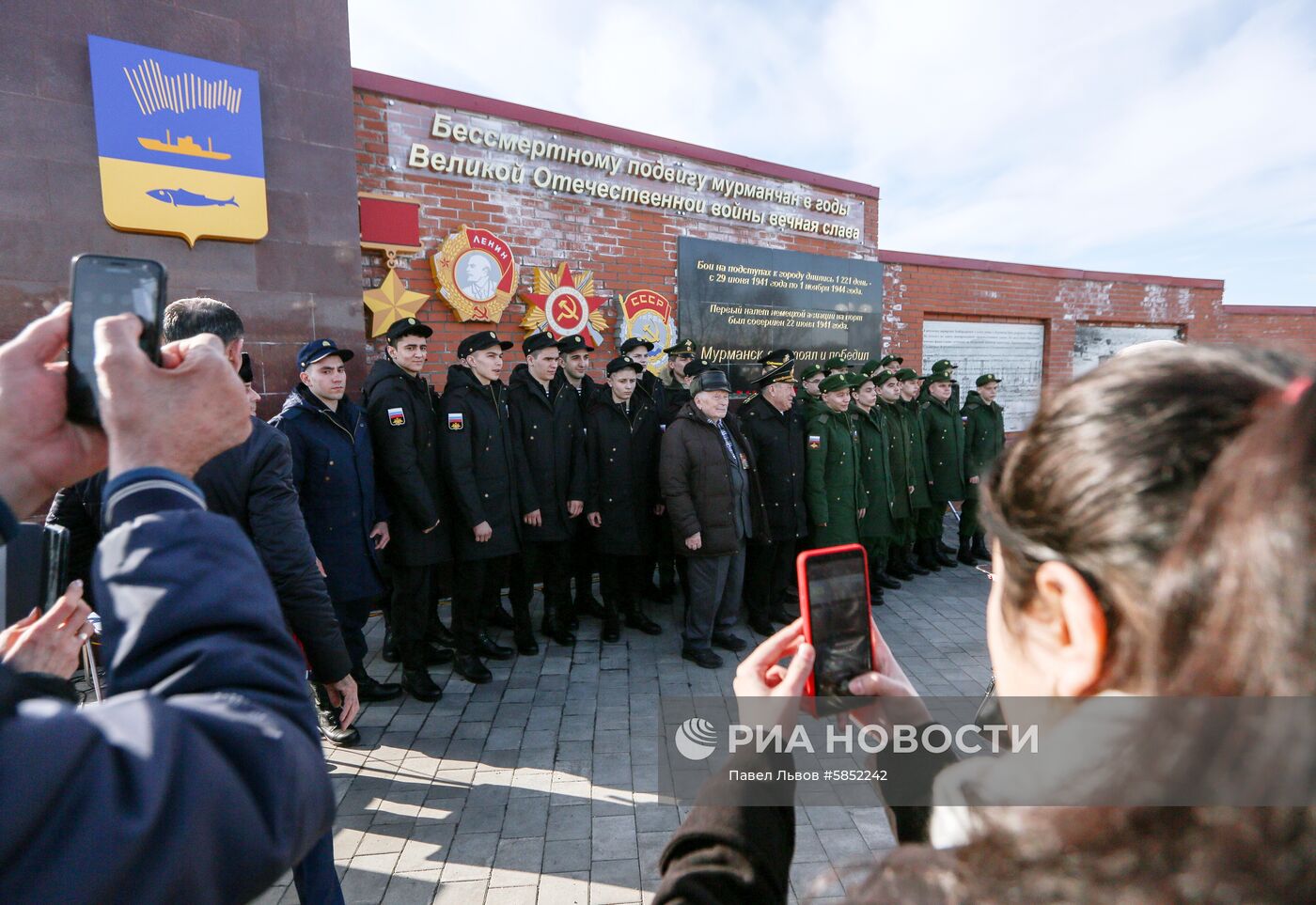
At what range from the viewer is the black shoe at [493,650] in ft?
15.2

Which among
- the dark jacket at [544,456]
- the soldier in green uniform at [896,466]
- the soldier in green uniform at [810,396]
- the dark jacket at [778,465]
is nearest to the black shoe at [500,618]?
the dark jacket at [544,456]

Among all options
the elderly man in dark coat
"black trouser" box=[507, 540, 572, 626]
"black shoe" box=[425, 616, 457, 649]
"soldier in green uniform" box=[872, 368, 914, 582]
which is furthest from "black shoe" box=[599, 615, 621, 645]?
"soldier in green uniform" box=[872, 368, 914, 582]

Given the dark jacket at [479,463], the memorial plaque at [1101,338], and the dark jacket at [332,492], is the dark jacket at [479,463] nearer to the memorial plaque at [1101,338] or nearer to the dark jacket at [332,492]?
the dark jacket at [332,492]

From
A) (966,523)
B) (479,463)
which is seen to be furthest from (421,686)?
(966,523)

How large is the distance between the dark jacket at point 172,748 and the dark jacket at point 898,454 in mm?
6372

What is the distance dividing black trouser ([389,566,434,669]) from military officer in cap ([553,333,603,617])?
1.34 m

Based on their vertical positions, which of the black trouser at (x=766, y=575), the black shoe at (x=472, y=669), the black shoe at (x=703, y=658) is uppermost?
the black trouser at (x=766, y=575)

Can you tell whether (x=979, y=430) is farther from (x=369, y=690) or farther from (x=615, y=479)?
(x=369, y=690)

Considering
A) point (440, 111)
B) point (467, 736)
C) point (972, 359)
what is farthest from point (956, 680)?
point (972, 359)

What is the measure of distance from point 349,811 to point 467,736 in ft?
2.41

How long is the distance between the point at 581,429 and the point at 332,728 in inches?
105

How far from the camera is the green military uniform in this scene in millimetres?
7227

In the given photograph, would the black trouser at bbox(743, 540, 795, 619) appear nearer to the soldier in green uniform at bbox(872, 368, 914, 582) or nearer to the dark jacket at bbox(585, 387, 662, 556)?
the dark jacket at bbox(585, 387, 662, 556)

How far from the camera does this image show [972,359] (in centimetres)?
975
